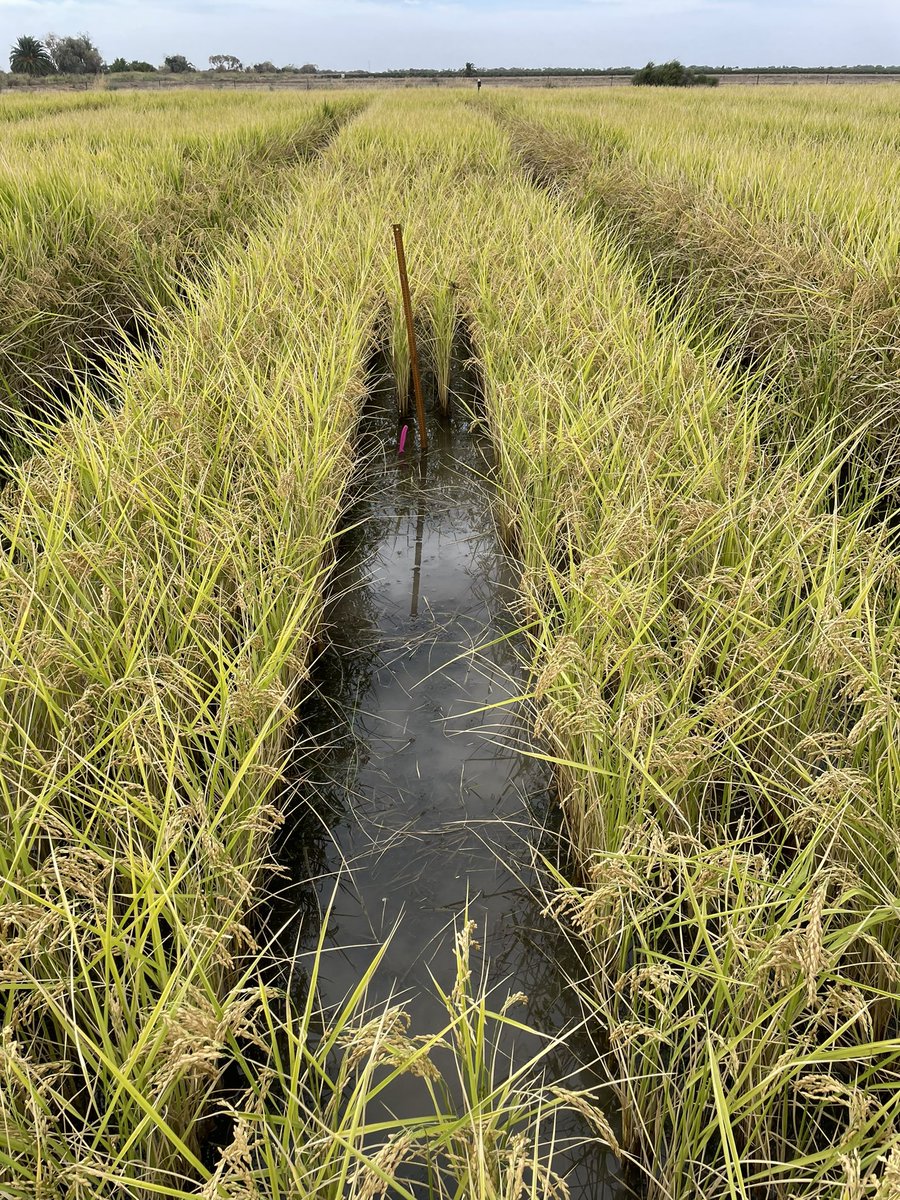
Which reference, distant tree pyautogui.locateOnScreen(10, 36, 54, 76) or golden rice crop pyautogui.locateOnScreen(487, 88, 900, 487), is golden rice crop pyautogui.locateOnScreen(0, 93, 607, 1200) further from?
distant tree pyautogui.locateOnScreen(10, 36, 54, 76)

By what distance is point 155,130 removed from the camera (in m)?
Answer: 8.05

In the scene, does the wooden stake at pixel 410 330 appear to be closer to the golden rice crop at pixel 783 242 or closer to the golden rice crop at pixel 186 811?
the golden rice crop at pixel 186 811

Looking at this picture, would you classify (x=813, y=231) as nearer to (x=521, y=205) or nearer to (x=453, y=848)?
(x=521, y=205)

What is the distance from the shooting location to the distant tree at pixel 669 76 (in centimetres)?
2744

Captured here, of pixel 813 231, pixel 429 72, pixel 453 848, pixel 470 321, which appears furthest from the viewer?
pixel 429 72

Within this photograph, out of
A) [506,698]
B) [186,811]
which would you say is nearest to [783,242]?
[506,698]

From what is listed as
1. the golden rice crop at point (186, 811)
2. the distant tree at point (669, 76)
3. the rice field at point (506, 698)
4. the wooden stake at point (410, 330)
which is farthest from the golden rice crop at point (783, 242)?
the distant tree at point (669, 76)

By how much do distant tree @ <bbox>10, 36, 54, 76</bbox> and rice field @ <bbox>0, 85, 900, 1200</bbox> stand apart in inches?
1882

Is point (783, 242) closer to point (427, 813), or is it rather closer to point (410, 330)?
point (410, 330)

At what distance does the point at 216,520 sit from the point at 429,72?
47271 mm

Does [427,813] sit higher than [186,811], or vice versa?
[186,811]

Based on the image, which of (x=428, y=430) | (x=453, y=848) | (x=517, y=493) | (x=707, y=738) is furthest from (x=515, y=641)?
(x=428, y=430)

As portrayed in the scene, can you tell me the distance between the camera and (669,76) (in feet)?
90.1

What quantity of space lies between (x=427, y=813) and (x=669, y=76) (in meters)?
33.0
